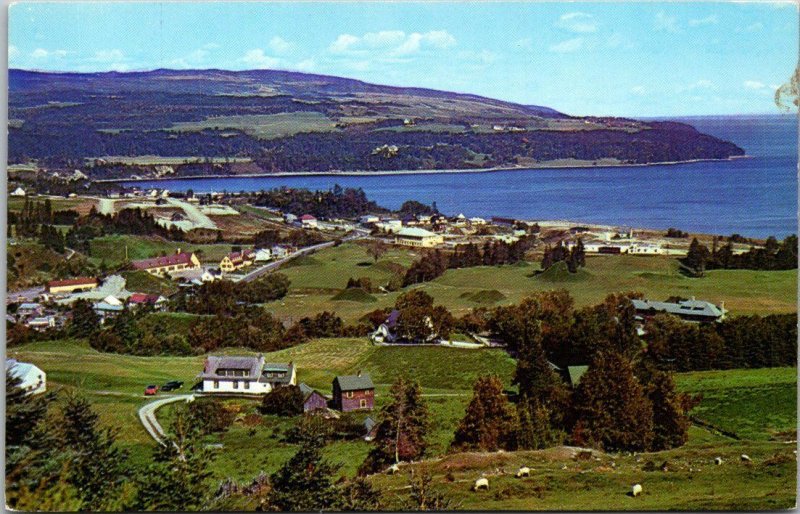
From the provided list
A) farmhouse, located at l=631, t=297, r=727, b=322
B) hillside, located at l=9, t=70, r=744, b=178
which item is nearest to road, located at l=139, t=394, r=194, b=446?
hillside, located at l=9, t=70, r=744, b=178

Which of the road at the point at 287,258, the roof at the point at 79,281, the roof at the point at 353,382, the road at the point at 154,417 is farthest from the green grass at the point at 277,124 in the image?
the road at the point at 154,417

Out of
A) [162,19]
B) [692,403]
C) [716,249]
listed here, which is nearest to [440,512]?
[692,403]

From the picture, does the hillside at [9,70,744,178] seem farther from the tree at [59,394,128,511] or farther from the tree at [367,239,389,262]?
the tree at [59,394,128,511]

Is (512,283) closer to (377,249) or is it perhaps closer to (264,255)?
(377,249)

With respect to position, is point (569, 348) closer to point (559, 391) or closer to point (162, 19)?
point (559, 391)

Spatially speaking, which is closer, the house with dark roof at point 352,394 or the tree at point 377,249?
the house with dark roof at point 352,394

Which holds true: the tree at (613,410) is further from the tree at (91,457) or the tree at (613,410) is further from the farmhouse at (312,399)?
the tree at (91,457)
